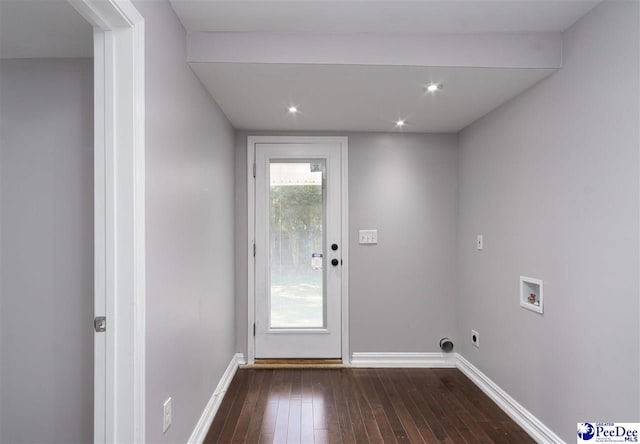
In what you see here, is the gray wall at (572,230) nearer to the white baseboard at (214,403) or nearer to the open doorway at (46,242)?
the white baseboard at (214,403)

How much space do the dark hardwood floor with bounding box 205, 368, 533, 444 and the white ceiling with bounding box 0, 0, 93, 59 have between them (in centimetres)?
227

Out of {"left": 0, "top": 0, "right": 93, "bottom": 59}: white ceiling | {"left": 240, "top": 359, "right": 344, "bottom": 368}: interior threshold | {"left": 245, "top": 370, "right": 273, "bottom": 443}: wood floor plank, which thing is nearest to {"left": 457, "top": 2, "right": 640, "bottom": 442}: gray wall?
{"left": 240, "top": 359, "right": 344, "bottom": 368}: interior threshold

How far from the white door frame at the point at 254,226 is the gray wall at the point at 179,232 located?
0.54 metres

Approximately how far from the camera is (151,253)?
1.45 meters

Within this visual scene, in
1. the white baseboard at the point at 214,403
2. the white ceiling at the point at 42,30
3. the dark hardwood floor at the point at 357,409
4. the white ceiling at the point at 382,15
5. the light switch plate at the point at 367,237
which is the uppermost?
the white ceiling at the point at 382,15

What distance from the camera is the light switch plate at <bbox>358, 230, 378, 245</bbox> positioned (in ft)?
10.6

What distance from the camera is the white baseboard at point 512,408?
2039mm

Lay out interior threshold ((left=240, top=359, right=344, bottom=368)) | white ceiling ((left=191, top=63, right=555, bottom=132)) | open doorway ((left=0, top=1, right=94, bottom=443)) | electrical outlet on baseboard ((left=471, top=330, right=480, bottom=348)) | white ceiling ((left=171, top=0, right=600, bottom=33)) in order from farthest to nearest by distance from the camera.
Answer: interior threshold ((left=240, top=359, right=344, bottom=368)) < electrical outlet on baseboard ((left=471, top=330, right=480, bottom=348)) < white ceiling ((left=191, top=63, right=555, bottom=132)) < open doorway ((left=0, top=1, right=94, bottom=443)) < white ceiling ((left=171, top=0, right=600, bottom=33))

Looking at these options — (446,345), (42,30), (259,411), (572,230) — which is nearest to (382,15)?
(572,230)

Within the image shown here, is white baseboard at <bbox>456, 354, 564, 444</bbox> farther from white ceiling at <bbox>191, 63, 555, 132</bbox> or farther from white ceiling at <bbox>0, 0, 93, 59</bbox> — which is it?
white ceiling at <bbox>0, 0, 93, 59</bbox>

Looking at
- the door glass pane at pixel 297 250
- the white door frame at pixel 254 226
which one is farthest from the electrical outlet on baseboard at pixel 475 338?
the door glass pane at pixel 297 250

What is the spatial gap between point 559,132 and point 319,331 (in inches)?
94.5

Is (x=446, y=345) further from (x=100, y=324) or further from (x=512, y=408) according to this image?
(x=100, y=324)

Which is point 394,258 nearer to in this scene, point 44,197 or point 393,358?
point 393,358
